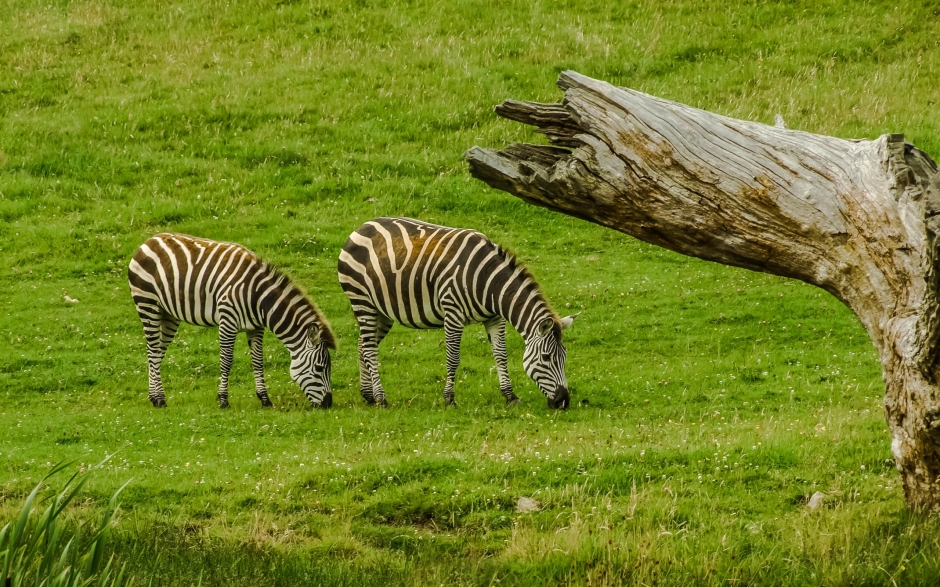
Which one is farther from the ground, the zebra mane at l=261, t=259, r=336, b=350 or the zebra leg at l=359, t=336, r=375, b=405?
the zebra mane at l=261, t=259, r=336, b=350

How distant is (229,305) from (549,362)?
5515 millimetres

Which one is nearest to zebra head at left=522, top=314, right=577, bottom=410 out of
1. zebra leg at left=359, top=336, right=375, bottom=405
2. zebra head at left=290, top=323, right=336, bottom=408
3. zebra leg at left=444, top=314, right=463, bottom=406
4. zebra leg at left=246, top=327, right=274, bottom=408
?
zebra leg at left=444, top=314, right=463, bottom=406

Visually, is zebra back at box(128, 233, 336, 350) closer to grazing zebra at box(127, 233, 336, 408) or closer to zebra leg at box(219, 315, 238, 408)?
grazing zebra at box(127, 233, 336, 408)

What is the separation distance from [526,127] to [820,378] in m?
14.9

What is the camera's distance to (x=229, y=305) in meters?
16.4

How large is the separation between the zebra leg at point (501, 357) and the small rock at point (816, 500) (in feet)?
20.2

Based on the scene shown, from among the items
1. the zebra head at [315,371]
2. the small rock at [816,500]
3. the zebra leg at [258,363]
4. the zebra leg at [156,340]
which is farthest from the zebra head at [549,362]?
the zebra leg at [156,340]

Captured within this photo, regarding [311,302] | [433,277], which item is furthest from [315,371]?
[433,277]

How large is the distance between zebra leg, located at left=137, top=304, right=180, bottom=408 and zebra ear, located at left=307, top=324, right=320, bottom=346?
A: 2.74m

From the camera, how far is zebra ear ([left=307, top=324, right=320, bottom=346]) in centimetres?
1589

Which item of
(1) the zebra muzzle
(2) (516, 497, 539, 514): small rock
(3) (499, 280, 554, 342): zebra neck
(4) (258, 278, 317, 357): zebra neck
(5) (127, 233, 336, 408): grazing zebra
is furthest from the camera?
(4) (258, 278, 317, 357): zebra neck

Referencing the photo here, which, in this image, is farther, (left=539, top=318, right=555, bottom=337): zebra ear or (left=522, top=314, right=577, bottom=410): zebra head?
(left=539, top=318, right=555, bottom=337): zebra ear

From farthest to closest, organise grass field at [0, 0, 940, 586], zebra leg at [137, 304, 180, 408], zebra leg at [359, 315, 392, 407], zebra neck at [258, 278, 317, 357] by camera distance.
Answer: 1. zebra leg at [137, 304, 180, 408]
2. zebra neck at [258, 278, 317, 357]
3. zebra leg at [359, 315, 392, 407]
4. grass field at [0, 0, 940, 586]

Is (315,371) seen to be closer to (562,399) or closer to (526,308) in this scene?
(526,308)
